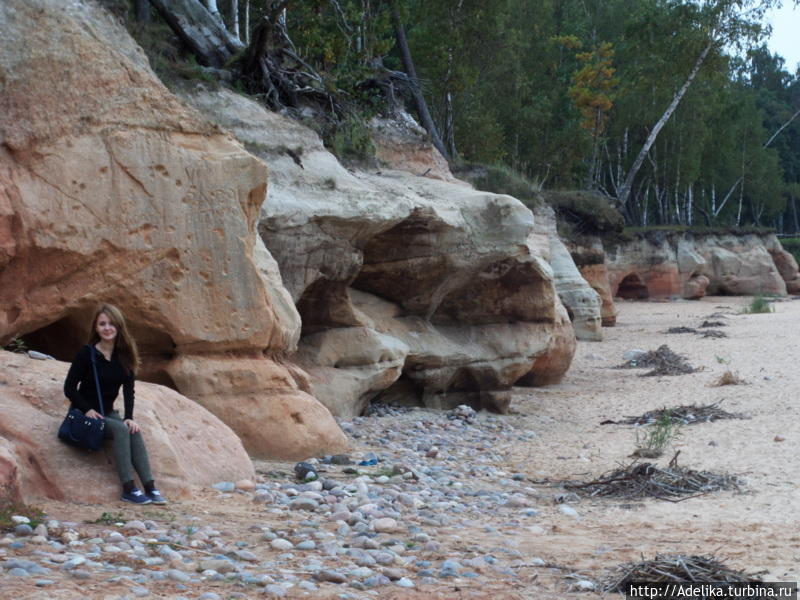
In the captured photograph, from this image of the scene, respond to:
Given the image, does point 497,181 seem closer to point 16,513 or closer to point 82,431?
point 82,431

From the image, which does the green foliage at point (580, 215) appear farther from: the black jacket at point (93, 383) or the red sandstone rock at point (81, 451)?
the black jacket at point (93, 383)

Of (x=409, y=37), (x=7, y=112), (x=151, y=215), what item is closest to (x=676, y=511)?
(x=151, y=215)

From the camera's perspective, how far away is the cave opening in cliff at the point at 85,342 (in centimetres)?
758

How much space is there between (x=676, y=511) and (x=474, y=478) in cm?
190

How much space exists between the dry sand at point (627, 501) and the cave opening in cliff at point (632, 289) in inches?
698

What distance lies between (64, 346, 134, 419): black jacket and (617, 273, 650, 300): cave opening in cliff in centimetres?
3060

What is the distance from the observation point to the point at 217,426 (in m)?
6.89

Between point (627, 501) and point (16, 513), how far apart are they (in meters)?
4.22

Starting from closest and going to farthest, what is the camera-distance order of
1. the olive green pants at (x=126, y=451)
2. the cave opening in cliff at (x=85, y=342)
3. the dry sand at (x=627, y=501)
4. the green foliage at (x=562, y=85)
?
1. the dry sand at (x=627, y=501)
2. the olive green pants at (x=126, y=451)
3. the cave opening in cliff at (x=85, y=342)
4. the green foliage at (x=562, y=85)

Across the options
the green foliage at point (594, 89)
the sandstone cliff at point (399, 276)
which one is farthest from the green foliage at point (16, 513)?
the green foliage at point (594, 89)

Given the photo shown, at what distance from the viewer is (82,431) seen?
18.3 feet

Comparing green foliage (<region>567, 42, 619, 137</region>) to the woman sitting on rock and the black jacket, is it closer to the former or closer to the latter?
the woman sitting on rock

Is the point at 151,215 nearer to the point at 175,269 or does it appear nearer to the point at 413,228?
the point at 175,269

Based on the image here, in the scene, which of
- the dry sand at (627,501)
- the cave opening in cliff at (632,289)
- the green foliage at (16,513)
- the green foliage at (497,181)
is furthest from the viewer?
the cave opening in cliff at (632,289)
